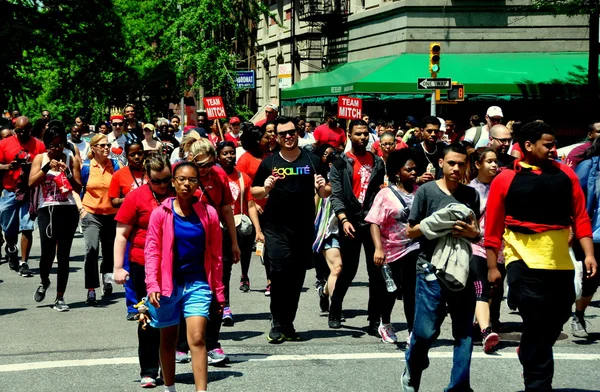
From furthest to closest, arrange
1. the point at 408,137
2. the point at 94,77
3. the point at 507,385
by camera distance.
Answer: the point at 94,77
the point at 408,137
the point at 507,385

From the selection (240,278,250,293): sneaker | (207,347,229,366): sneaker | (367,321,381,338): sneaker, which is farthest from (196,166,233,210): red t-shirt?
(240,278,250,293): sneaker

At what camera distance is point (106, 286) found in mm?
11828

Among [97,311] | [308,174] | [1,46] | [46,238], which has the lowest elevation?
[97,311]

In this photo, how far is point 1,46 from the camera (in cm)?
2906

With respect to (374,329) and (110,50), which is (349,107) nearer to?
(374,329)

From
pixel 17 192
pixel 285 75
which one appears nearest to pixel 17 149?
pixel 17 192

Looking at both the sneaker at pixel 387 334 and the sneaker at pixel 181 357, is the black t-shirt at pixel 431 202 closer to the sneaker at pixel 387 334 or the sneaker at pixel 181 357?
the sneaker at pixel 387 334

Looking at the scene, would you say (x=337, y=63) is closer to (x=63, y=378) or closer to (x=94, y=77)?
(x=94, y=77)

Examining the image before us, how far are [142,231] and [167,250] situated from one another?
1241 mm

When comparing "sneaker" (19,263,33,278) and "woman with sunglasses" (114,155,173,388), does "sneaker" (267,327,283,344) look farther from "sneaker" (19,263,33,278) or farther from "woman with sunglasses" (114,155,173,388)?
"sneaker" (19,263,33,278)

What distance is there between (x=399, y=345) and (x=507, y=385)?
1.63m

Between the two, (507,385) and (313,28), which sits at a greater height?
(313,28)

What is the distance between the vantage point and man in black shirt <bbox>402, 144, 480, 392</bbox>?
6504 mm

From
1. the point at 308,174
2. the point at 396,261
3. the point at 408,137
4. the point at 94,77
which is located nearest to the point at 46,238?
the point at 308,174
